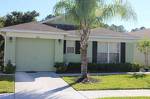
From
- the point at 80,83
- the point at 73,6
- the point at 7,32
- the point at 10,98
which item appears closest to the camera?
the point at 10,98

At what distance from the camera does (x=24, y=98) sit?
12.9m

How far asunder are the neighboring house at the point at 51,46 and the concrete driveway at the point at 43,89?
4483mm

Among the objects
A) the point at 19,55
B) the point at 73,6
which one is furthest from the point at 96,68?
the point at 73,6

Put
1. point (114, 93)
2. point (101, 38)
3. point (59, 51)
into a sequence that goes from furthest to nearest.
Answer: point (101, 38), point (59, 51), point (114, 93)

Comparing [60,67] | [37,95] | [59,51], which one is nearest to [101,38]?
[59,51]

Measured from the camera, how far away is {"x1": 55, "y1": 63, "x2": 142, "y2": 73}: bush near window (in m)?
23.6

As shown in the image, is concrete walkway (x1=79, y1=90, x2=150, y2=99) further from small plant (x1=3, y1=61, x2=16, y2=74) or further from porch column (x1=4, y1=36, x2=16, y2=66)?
porch column (x1=4, y1=36, x2=16, y2=66)

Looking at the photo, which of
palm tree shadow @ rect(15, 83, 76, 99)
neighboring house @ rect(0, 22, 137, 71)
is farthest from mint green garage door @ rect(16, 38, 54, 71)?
palm tree shadow @ rect(15, 83, 76, 99)

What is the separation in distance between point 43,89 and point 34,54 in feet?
28.3

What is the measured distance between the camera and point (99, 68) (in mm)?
25484

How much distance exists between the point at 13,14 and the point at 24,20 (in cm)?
154

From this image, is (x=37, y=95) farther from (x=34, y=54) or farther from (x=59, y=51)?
(x=59, y=51)

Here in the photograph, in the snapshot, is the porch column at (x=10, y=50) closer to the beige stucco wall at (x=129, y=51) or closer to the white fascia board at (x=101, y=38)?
the white fascia board at (x=101, y=38)

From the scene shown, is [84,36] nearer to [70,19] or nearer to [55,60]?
[70,19]
